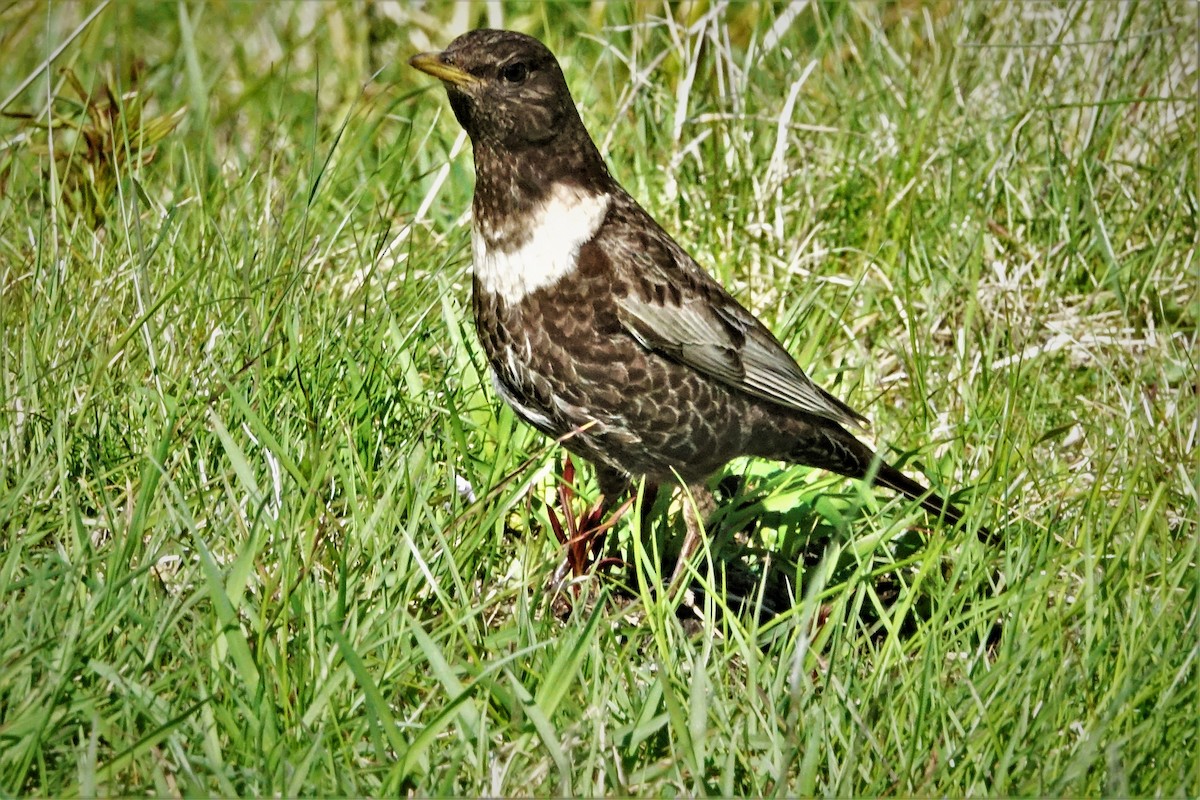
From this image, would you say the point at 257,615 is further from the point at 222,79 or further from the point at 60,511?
the point at 222,79

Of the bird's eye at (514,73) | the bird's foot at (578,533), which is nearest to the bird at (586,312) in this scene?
the bird's eye at (514,73)

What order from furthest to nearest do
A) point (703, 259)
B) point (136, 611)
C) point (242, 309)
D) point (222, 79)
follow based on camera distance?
point (222, 79) < point (703, 259) < point (242, 309) < point (136, 611)

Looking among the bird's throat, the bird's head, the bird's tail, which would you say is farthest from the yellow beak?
the bird's tail

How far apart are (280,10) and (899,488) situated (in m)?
4.46

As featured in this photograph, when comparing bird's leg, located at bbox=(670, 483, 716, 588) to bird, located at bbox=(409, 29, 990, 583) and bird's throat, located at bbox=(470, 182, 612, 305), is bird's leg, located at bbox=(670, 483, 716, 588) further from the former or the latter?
bird's throat, located at bbox=(470, 182, 612, 305)

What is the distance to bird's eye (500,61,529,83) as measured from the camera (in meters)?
3.82

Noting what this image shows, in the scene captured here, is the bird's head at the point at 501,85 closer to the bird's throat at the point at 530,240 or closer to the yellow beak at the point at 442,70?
the yellow beak at the point at 442,70

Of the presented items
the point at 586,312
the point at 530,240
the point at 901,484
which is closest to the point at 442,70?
the point at 530,240

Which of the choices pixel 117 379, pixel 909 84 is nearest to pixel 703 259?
pixel 909 84

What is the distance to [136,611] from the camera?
282 centimetres

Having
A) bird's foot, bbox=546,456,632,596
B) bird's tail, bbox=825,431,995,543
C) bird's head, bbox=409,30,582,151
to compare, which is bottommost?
bird's foot, bbox=546,456,632,596

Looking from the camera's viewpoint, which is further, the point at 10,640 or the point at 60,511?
the point at 60,511

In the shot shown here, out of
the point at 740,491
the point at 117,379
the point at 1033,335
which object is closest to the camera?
the point at 117,379

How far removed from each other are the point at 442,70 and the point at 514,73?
0.19 meters
